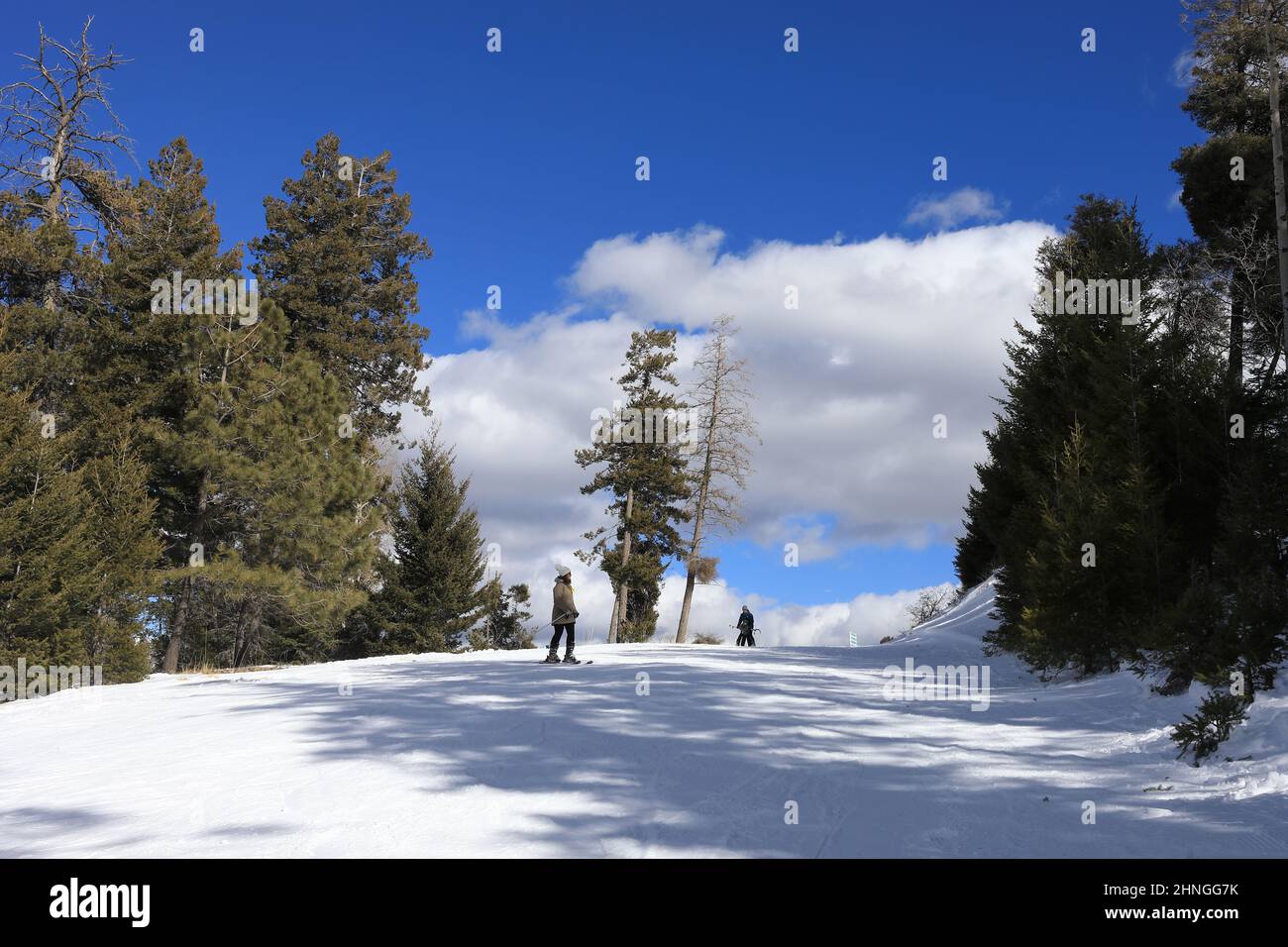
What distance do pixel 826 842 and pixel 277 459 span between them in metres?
24.4

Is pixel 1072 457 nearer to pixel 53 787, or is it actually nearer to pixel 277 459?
pixel 53 787

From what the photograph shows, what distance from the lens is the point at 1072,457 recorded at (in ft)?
54.3

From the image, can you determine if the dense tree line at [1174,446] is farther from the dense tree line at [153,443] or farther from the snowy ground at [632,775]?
the dense tree line at [153,443]

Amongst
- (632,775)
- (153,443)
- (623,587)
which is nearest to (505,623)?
(623,587)

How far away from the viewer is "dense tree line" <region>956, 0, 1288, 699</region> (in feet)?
38.4

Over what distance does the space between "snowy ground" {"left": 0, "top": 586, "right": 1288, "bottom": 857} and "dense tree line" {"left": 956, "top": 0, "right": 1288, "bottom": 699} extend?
50.8 inches

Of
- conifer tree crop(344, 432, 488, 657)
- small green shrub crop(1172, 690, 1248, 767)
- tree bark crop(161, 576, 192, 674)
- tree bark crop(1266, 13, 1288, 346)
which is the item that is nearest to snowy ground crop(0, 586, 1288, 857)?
small green shrub crop(1172, 690, 1248, 767)

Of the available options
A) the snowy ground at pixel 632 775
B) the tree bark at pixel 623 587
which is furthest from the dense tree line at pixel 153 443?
the tree bark at pixel 623 587

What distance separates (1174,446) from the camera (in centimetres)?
1557

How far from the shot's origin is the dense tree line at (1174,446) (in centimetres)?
1170

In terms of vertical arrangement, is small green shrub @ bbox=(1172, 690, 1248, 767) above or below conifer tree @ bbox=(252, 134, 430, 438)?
below

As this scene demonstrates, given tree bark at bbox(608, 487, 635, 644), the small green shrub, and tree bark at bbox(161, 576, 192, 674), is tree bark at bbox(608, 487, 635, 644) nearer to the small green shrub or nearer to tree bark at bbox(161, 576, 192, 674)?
tree bark at bbox(161, 576, 192, 674)

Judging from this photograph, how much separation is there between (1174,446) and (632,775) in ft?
43.9
